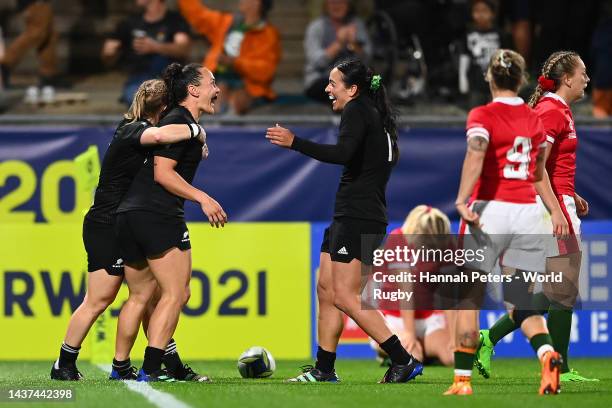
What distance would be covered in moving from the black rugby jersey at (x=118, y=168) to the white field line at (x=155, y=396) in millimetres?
1164

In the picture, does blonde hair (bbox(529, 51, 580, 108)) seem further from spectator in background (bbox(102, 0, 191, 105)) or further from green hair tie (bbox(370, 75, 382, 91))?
spectator in background (bbox(102, 0, 191, 105))

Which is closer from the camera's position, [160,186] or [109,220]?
[160,186]

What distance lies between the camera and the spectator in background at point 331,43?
44.8 feet

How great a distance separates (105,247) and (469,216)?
103 inches

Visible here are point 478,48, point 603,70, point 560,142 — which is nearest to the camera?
point 560,142

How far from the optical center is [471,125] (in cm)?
738

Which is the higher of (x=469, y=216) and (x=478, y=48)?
(x=478, y=48)

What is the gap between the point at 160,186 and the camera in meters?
8.26

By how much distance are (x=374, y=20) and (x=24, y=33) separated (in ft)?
13.5

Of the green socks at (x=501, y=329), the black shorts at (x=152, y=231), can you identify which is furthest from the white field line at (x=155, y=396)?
the green socks at (x=501, y=329)

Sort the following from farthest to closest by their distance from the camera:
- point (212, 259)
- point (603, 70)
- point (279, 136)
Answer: point (603, 70) < point (212, 259) < point (279, 136)

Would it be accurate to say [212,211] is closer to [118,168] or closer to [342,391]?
[118,168]

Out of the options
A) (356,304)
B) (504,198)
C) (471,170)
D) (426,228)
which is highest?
(471,170)

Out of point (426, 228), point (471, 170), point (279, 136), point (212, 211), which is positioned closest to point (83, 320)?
point (212, 211)
